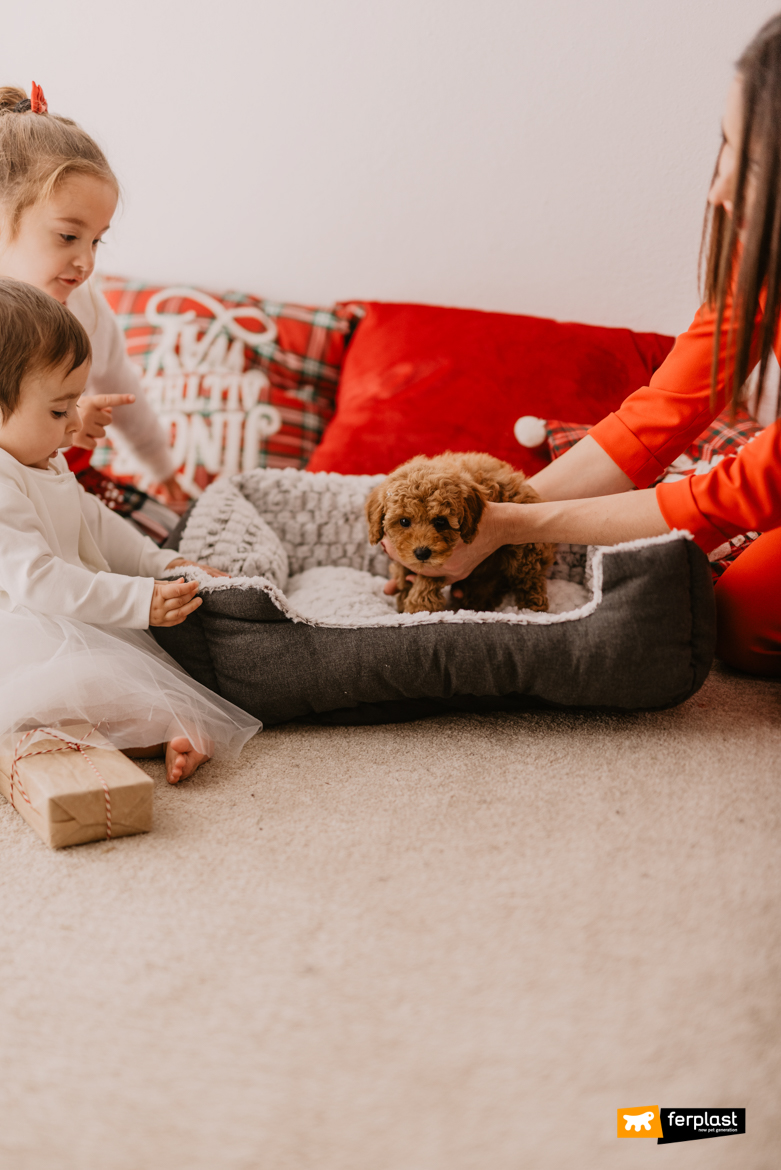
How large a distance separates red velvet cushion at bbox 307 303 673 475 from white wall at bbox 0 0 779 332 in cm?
28

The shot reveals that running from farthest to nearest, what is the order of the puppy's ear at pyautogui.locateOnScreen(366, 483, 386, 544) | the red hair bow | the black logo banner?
the red hair bow < the puppy's ear at pyautogui.locateOnScreen(366, 483, 386, 544) < the black logo banner

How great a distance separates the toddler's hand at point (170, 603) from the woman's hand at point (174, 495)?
912mm

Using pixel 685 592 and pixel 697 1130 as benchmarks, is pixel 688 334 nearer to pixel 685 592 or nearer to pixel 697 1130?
pixel 685 592

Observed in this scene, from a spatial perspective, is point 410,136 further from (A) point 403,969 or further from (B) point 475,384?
(A) point 403,969

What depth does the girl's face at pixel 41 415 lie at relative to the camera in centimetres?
113

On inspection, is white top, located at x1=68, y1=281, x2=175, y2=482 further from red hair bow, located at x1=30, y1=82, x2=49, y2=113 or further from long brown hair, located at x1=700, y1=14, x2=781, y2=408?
long brown hair, located at x1=700, y1=14, x2=781, y2=408

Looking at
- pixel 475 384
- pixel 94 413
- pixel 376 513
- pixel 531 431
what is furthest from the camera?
pixel 475 384

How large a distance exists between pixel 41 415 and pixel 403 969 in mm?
875

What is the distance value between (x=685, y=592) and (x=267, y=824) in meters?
0.64

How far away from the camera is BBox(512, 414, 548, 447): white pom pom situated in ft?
5.73

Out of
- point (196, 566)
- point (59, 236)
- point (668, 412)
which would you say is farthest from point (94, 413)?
point (668, 412)

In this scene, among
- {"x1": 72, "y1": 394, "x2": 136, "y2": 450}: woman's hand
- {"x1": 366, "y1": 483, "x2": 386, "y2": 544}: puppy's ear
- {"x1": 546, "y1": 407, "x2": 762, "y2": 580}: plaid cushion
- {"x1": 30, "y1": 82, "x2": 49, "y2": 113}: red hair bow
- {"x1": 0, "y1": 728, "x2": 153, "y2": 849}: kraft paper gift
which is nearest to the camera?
{"x1": 0, "y1": 728, "x2": 153, "y2": 849}: kraft paper gift

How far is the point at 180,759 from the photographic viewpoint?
3.54 ft

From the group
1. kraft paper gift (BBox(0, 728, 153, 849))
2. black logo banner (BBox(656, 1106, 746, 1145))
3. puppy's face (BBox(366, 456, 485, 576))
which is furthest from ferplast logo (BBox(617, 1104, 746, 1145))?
puppy's face (BBox(366, 456, 485, 576))
